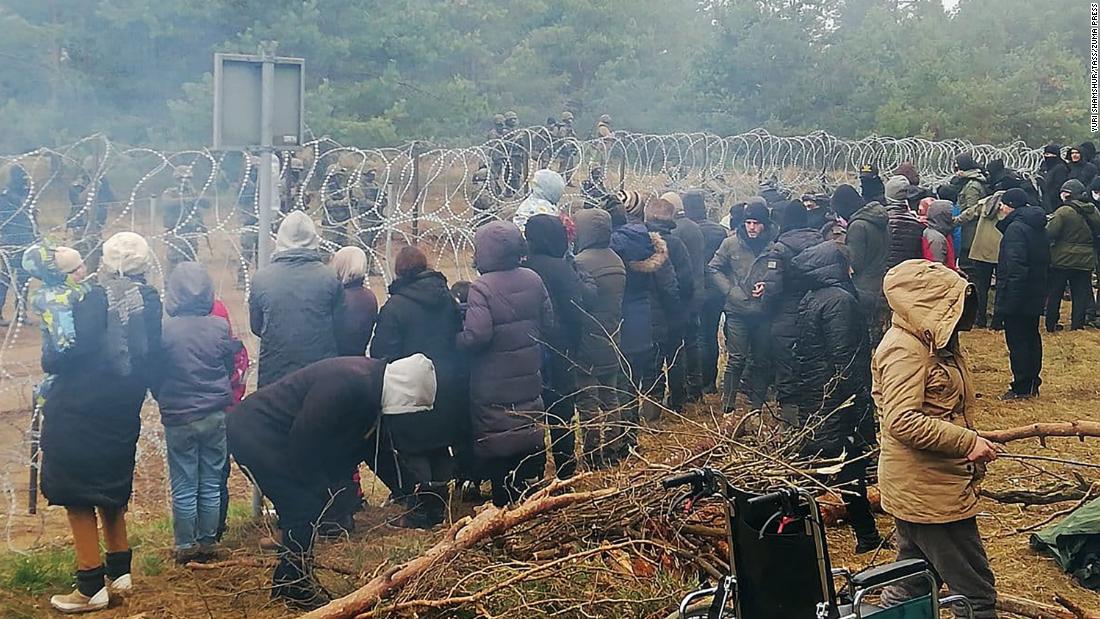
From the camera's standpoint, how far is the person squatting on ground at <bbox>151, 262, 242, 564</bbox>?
4.79 m

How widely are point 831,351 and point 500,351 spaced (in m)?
1.56

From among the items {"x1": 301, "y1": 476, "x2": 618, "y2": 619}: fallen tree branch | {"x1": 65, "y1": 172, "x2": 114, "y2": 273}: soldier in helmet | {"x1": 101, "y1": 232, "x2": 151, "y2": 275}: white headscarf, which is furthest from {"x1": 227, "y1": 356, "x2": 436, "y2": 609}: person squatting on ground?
{"x1": 65, "y1": 172, "x2": 114, "y2": 273}: soldier in helmet

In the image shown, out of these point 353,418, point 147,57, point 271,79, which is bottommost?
point 353,418

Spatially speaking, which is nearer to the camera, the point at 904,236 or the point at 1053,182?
the point at 904,236

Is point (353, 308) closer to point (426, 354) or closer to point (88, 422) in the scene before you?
point (426, 354)

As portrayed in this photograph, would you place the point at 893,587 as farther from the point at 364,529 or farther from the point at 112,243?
the point at 112,243

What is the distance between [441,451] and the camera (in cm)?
518

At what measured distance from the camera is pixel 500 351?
518 centimetres

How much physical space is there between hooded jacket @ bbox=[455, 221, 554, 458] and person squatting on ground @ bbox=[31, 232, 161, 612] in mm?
1492

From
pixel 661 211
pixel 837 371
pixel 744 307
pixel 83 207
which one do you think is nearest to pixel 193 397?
pixel 837 371

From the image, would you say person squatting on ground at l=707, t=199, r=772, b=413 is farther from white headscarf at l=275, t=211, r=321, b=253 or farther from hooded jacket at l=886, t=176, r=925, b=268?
white headscarf at l=275, t=211, r=321, b=253

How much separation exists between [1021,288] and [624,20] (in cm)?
2147

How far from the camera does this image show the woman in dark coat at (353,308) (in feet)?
17.5

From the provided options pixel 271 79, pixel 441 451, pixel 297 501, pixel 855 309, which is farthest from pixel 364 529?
pixel 855 309
